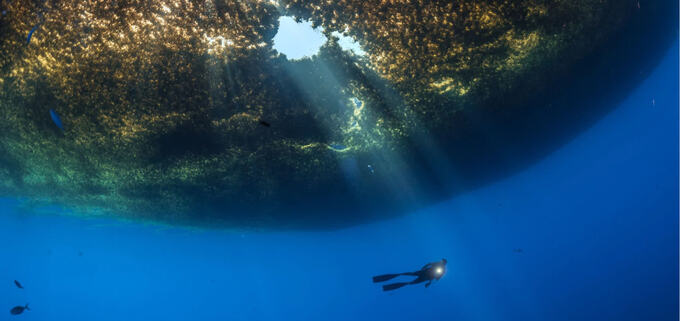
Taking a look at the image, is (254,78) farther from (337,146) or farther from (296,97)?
(337,146)

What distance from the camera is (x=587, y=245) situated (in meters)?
44.9

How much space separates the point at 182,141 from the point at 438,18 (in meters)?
3.84

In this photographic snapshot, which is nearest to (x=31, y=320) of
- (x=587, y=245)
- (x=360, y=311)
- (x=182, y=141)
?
(x=360, y=311)

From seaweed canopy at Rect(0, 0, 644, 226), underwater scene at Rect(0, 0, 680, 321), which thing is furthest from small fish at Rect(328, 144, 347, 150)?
underwater scene at Rect(0, 0, 680, 321)

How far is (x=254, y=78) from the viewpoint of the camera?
3.01 metres

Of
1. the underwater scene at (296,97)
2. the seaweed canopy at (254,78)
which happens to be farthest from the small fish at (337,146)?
the underwater scene at (296,97)

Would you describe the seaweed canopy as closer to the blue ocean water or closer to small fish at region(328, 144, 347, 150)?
small fish at region(328, 144, 347, 150)

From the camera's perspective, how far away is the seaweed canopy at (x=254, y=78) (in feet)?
8.09

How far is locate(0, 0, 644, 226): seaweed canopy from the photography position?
2.47 metres

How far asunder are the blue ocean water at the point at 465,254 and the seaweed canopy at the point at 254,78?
12824mm

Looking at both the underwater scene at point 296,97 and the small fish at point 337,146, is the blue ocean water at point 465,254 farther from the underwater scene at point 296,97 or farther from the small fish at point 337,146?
the small fish at point 337,146

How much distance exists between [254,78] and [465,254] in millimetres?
53142

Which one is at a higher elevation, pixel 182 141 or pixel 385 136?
pixel 385 136

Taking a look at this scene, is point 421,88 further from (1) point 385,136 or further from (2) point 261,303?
(2) point 261,303
